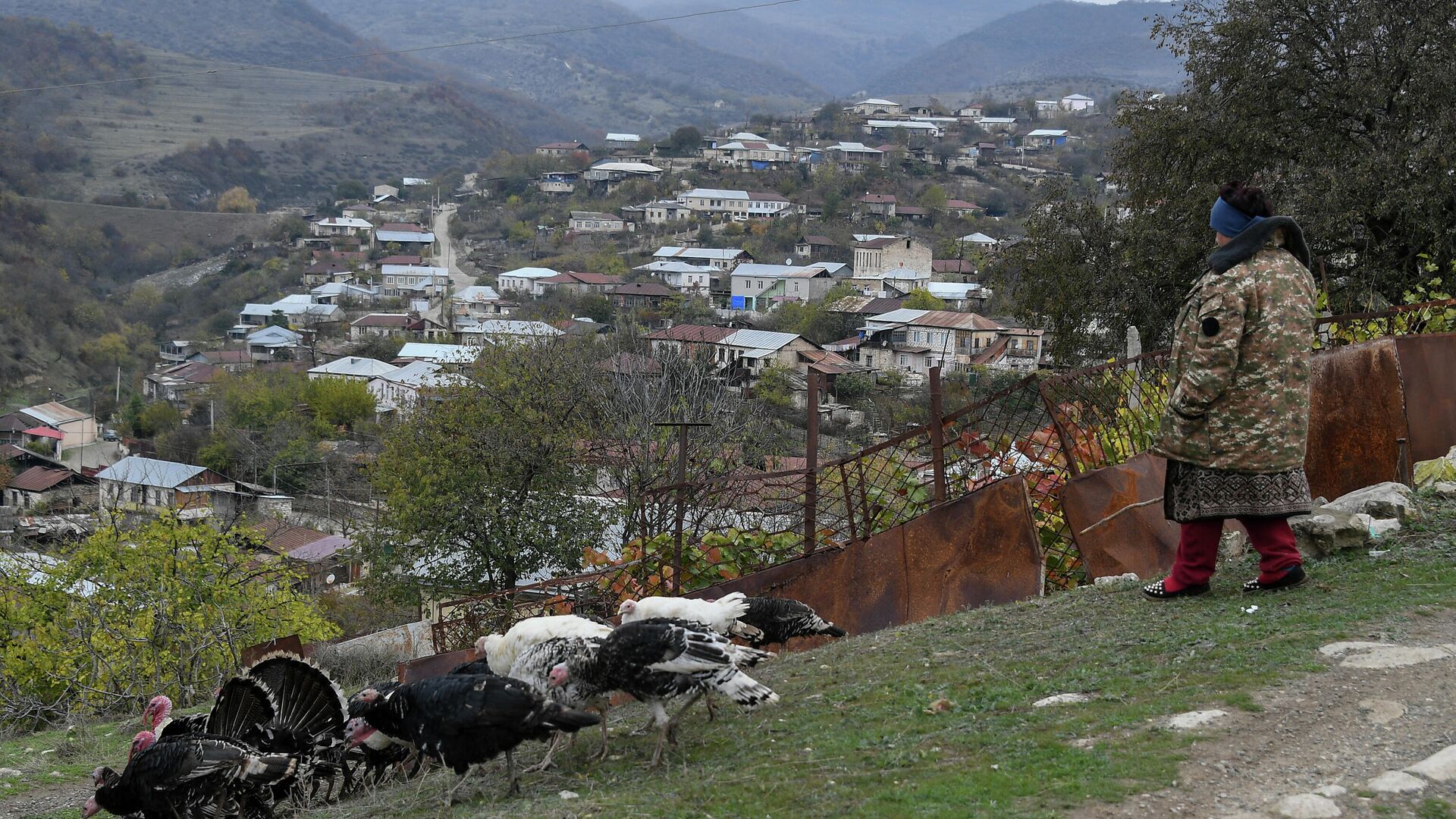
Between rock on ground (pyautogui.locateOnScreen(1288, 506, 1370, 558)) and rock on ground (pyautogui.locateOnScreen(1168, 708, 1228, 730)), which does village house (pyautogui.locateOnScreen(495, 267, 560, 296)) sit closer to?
rock on ground (pyautogui.locateOnScreen(1288, 506, 1370, 558))

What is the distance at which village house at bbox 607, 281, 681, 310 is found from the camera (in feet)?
200

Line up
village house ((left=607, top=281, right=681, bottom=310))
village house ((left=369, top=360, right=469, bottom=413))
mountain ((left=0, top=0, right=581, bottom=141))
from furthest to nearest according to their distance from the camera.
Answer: mountain ((left=0, top=0, right=581, bottom=141)) < village house ((left=607, top=281, right=681, bottom=310)) < village house ((left=369, top=360, right=469, bottom=413))

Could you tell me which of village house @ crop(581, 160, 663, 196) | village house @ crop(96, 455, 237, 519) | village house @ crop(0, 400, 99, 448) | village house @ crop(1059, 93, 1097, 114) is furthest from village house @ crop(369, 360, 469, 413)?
village house @ crop(1059, 93, 1097, 114)

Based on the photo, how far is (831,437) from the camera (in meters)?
33.6

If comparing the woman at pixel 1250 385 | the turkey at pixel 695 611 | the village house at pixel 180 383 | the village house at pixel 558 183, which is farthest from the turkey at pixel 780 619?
the village house at pixel 558 183

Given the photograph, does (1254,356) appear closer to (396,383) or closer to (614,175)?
(396,383)

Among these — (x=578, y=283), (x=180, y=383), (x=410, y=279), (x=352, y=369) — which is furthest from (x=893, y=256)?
(x=180, y=383)

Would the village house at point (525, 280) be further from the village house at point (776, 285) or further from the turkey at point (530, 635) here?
the turkey at point (530, 635)

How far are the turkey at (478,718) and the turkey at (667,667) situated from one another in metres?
0.20

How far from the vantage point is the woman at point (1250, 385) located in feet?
16.1

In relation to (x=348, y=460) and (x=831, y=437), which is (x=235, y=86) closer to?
(x=348, y=460)

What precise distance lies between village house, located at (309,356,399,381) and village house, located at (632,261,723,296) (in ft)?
61.8

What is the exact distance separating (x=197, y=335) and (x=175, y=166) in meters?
43.0

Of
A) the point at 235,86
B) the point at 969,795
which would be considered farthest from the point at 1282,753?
the point at 235,86
